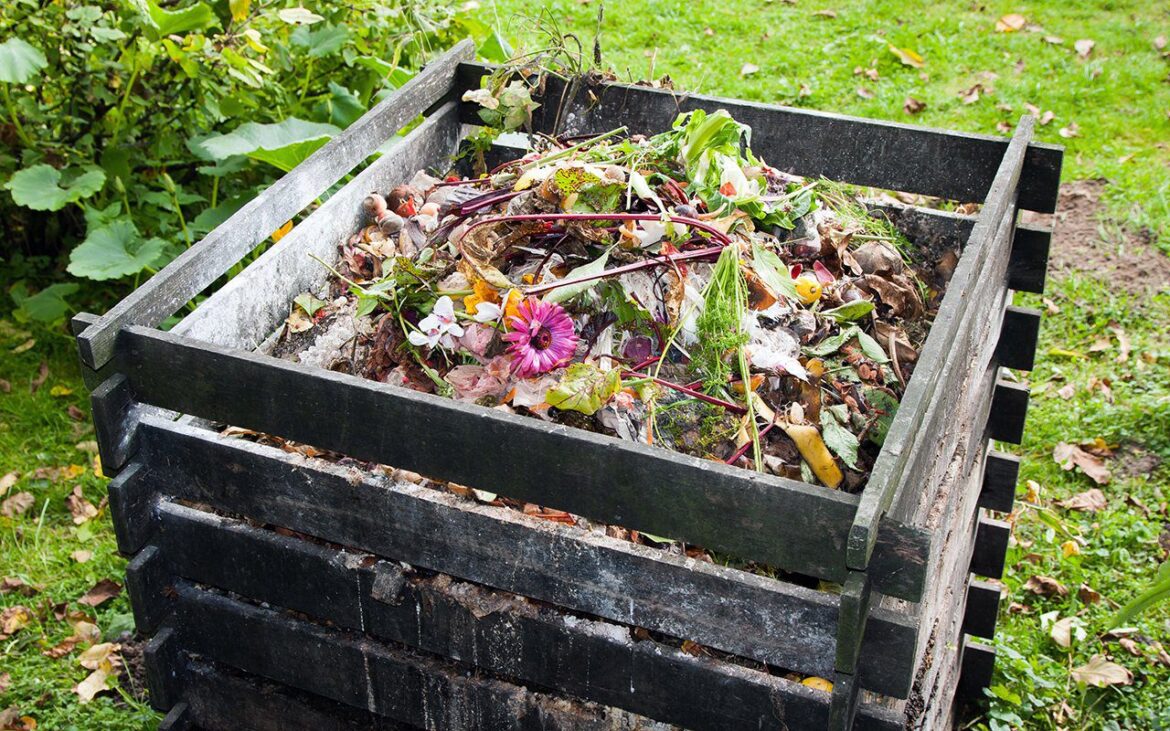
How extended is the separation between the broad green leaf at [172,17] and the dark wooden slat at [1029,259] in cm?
251

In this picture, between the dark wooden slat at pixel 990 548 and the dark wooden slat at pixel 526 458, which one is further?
the dark wooden slat at pixel 990 548

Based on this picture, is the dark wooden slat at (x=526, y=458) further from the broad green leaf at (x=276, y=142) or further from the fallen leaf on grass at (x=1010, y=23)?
the fallen leaf on grass at (x=1010, y=23)

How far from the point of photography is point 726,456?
237 cm

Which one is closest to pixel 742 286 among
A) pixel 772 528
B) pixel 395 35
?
pixel 772 528

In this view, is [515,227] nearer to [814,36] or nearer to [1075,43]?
[814,36]

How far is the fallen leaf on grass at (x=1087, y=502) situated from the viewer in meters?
4.01

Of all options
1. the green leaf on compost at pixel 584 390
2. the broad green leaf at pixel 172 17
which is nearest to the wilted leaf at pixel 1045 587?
the green leaf on compost at pixel 584 390

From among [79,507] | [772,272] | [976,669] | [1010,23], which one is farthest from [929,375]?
[1010,23]

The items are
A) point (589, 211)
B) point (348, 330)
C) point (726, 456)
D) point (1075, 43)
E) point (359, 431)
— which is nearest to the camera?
point (359, 431)

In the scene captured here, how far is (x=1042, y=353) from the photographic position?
4.69 metres

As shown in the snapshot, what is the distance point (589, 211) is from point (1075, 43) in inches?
195

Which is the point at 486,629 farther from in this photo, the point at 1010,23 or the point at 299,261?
the point at 1010,23

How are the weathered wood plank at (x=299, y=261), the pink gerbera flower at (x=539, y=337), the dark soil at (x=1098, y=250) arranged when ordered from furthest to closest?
the dark soil at (x=1098, y=250)
the weathered wood plank at (x=299, y=261)
the pink gerbera flower at (x=539, y=337)

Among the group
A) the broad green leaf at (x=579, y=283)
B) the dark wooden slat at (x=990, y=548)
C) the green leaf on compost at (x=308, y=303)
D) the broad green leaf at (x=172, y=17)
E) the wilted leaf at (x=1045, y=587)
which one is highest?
the broad green leaf at (x=172, y=17)
